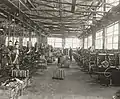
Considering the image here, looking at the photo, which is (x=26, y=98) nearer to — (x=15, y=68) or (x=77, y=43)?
(x=15, y=68)

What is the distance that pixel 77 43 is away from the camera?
26594 millimetres

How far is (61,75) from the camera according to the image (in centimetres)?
729

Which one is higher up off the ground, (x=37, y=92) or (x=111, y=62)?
(x=111, y=62)

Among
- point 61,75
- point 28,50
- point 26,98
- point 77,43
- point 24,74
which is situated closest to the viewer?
point 26,98

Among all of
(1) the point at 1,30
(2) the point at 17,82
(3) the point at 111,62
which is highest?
(1) the point at 1,30

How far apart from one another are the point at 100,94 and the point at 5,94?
2.82 metres

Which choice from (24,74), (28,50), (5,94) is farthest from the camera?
(28,50)

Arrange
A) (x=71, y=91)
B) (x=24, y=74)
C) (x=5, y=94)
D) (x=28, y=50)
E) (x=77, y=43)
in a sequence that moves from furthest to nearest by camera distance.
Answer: (x=77, y=43) < (x=28, y=50) < (x=24, y=74) < (x=71, y=91) < (x=5, y=94)

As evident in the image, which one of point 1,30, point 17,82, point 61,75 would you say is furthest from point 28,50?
point 17,82

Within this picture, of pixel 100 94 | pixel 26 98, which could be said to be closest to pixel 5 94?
pixel 26 98

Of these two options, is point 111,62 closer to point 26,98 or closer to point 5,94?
point 26,98

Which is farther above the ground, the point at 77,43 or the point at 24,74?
the point at 77,43

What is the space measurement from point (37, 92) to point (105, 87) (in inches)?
99.6

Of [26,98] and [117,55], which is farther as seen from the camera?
[117,55]
